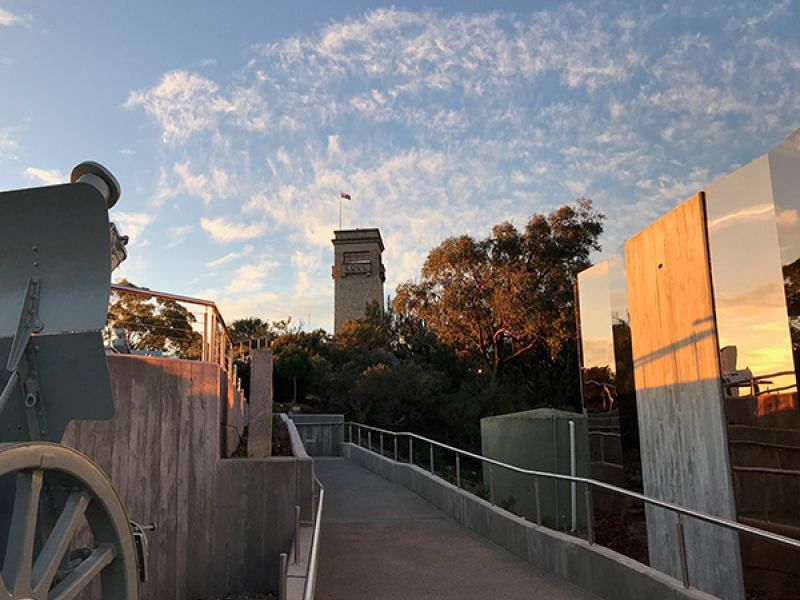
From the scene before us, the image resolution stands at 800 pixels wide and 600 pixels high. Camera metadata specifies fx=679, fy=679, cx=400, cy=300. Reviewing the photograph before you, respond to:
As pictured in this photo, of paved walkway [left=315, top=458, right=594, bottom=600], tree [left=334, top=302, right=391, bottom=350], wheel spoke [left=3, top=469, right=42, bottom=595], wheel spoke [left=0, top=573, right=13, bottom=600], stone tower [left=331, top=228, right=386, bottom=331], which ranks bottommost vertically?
paved walkway [left=315, top=458, right=594, bottom=600]

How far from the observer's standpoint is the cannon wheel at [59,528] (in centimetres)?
311

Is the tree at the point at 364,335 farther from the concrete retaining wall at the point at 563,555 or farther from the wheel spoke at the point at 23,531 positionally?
the wheel spoke at the point at 23,531

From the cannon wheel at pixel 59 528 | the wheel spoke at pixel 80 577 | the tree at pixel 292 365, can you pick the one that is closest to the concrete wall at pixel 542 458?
the cannon wheel at pixel 59 528

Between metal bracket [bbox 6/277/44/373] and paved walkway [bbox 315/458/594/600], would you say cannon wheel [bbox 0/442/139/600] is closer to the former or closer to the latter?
metal bracket [bbox 6/277/44/373]

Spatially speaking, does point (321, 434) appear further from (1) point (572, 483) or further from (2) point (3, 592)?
(2) point (3, 592)

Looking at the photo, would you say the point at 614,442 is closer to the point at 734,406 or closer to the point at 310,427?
the point at 734,406

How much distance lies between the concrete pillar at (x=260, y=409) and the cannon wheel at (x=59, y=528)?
5372 millimetres

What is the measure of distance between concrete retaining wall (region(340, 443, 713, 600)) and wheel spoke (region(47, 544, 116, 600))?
3660 mm

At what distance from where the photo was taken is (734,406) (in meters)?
5.64

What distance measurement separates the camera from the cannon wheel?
311 centimetres

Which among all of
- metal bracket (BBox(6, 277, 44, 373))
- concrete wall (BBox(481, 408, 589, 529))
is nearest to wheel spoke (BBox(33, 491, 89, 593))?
metal bracket (BBox(6, 277, 44, 373))

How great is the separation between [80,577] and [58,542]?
0.24 meters

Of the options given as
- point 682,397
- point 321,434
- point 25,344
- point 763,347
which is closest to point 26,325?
point 25,344

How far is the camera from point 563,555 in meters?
6.34
